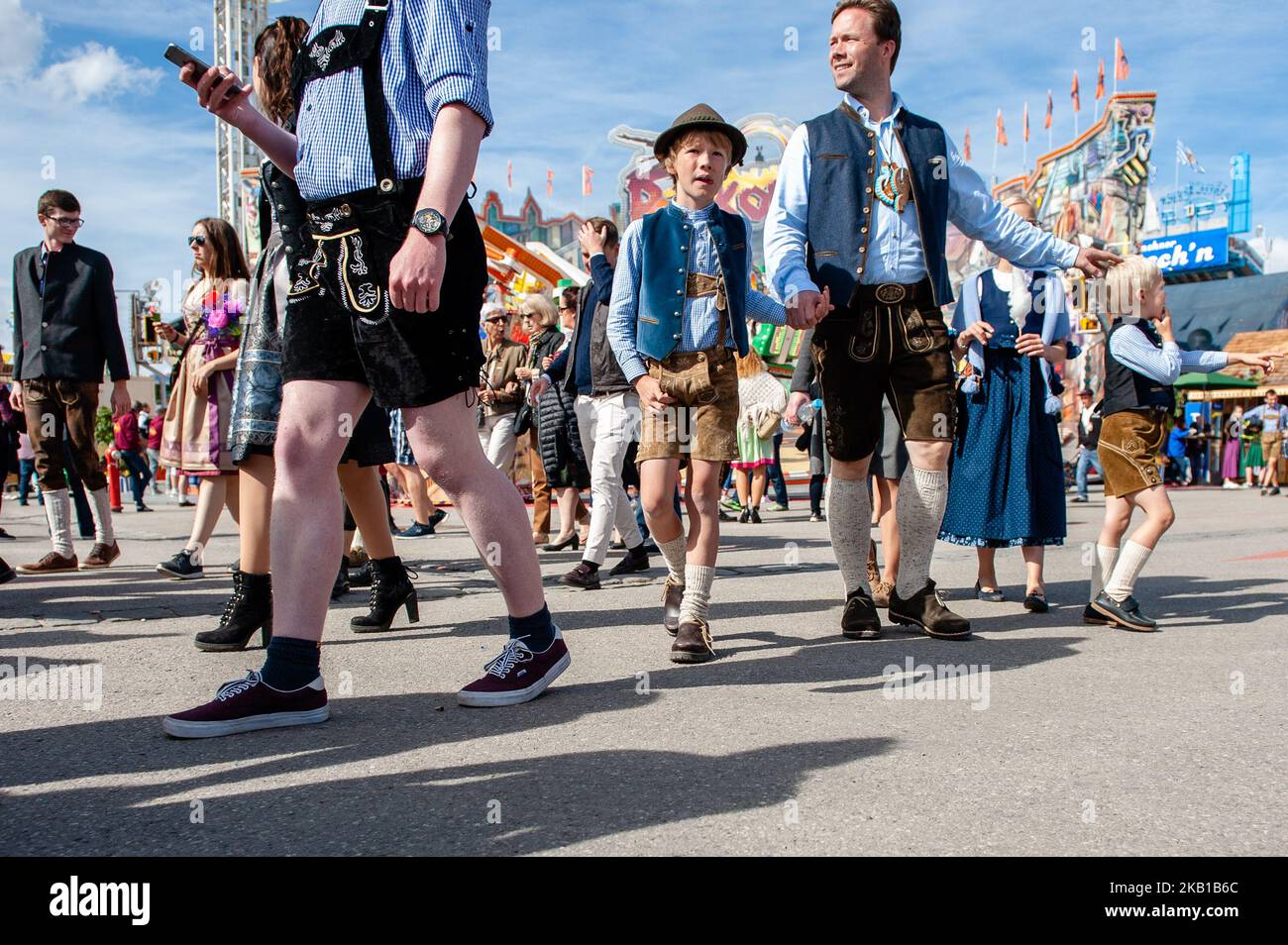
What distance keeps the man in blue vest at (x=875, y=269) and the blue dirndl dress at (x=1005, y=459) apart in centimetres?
123

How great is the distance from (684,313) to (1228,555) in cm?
540

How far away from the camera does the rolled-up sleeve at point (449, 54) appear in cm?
281

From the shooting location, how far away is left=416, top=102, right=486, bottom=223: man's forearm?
275 cm

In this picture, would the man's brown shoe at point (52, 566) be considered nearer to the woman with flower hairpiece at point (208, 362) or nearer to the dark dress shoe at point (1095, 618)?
the woman with flower hairpiece at point (208, 362)

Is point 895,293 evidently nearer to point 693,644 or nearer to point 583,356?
point 693,644

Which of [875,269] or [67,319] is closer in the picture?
[875,269]

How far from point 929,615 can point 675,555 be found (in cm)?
107

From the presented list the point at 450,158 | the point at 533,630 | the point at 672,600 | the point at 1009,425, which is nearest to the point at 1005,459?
the point at 1009,425

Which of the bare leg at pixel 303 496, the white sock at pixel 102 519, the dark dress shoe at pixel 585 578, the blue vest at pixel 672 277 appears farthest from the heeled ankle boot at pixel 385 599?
the white sock at pixel 102 519

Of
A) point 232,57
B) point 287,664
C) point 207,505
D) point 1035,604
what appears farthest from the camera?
point 232,57

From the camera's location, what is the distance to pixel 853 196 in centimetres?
422

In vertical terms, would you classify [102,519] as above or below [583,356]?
below

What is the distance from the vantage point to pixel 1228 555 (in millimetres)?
7645
